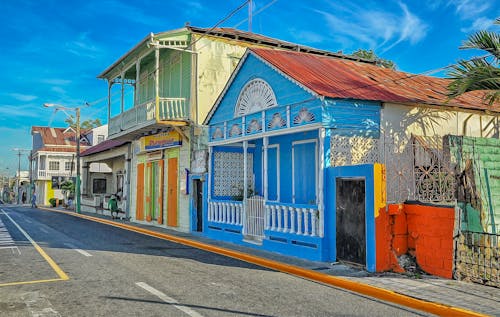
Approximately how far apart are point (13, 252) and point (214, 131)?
7.17m

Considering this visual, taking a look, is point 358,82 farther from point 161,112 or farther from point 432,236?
point 161,112

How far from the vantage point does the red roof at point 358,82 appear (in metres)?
11.3

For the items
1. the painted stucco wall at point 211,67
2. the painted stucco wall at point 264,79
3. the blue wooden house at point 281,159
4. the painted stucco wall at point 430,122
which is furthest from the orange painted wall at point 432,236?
the painted stucco wall at point 211,67

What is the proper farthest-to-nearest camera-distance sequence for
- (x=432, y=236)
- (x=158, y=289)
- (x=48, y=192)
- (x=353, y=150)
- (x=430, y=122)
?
(x=48, y=192) → (x=430, y=122) → (x=353, y=150) → (x=432, y=236) → (x=158, y=289)

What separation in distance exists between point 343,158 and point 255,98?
12.9 feet

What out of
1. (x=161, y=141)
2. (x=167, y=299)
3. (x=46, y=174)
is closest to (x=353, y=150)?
(x=167, y=299)

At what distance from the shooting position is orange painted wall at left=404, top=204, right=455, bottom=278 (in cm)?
827

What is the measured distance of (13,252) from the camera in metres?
11.7

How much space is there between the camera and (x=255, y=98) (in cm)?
1363

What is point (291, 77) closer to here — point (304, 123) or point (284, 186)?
point (304, 123)

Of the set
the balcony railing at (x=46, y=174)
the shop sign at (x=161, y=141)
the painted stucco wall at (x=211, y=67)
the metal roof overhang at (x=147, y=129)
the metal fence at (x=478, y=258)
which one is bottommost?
the metal fence at (x=478, y=258)

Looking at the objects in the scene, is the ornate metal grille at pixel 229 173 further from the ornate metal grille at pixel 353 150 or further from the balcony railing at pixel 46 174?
the balcony railing at pixel 46 174

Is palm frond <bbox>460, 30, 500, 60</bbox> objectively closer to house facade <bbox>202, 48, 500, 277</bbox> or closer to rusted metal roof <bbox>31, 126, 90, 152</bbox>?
house facade <bbox>202, 48, 500, 277</bbox>

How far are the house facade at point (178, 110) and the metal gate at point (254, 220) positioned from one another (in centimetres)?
360
